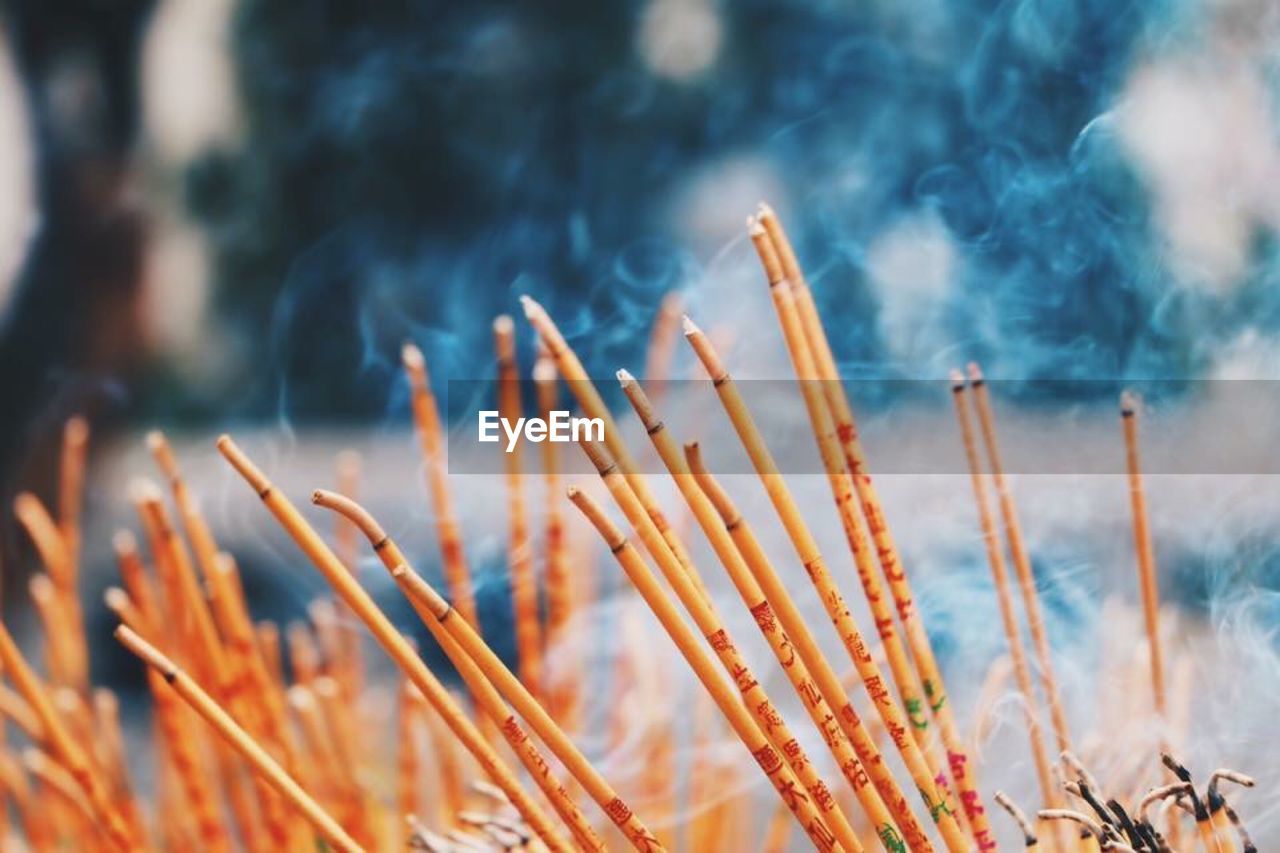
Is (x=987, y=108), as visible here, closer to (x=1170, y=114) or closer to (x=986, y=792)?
(x=1170, y=114)

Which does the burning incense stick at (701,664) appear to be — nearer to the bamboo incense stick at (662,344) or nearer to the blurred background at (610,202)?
the blurred background at (610,202)

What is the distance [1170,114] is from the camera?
76 cm

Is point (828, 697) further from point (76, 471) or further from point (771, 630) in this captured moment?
point (76, 471)

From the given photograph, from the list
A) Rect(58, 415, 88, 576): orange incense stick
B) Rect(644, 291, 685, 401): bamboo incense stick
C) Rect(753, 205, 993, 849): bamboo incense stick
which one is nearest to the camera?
Rect(753, 205, 993, 849): bamboo incense stick

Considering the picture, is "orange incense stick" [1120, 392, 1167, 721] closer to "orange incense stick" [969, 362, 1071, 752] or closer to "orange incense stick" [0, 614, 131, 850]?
"orange incense stick" [969, 362, 1071, 752]

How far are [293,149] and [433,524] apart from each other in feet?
1.13

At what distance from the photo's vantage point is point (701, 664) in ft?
1.35

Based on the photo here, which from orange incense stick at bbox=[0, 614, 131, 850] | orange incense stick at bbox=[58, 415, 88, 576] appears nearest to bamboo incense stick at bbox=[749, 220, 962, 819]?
orange incense stick at bbox=[0, 614, 131, 850]

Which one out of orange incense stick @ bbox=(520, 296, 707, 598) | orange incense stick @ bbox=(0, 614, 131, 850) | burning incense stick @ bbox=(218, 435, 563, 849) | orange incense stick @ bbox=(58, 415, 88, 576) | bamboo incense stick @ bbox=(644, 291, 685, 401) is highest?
bamboo incense stick @ bbox=(644, 291, 685, 401)

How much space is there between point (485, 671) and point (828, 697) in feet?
0.38

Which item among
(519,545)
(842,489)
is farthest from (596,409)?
(519,545)

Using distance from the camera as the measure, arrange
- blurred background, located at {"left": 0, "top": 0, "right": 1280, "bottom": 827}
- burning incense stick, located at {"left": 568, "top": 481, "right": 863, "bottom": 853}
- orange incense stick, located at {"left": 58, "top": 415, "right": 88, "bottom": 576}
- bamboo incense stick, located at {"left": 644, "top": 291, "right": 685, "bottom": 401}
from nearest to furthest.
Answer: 1. burning incense stick, located at {"left": 568, "top": 481, "right": 863, "bottom": 853}
2. blurred background, located at {"left": 0, "top": 0, "right": 1280, "bottom": 827}
3. bamboo incense stick, located at {"left": 644, "top": 291, "right": 685, "bottom": 401}
4. orange incense stick, located at {"left": 58, "top": 415, "right": 88, "bottom": 576}

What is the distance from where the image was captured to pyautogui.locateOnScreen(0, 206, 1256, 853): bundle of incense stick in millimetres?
425

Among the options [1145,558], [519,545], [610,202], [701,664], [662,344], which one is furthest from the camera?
[610,202]
